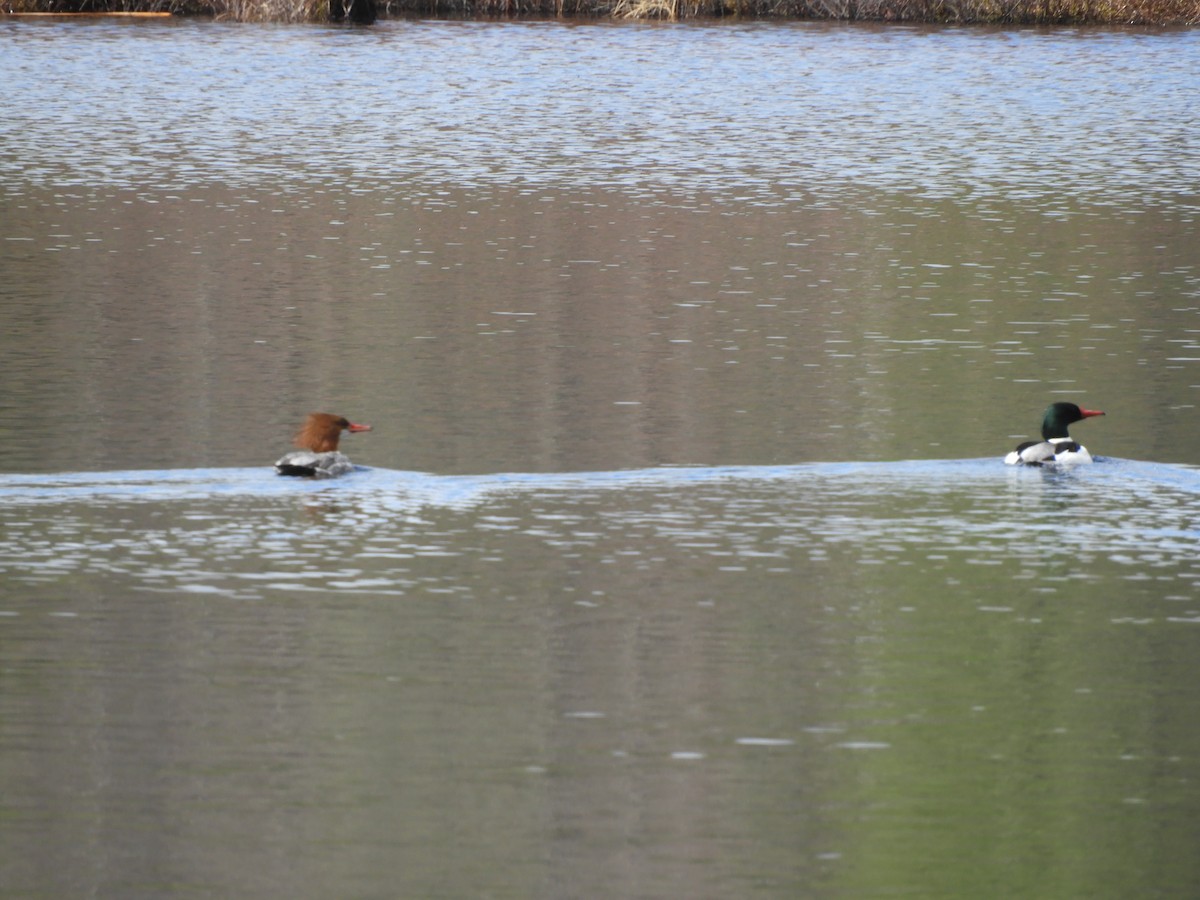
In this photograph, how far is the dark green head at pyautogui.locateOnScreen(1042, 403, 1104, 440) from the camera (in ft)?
39.8

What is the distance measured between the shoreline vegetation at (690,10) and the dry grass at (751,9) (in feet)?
0.07

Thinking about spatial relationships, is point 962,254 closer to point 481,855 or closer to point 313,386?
point 313,386

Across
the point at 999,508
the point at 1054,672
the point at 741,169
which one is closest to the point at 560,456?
the point at 999,508

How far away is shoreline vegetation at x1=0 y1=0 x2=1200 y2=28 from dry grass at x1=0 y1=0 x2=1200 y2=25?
0.02 metres

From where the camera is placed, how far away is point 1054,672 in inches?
340

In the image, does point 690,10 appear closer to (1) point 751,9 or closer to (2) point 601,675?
(1) point 751,9

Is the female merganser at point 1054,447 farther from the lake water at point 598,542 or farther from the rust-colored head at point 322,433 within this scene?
the rust-colored head at point 322,433

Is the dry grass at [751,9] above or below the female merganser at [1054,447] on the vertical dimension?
above

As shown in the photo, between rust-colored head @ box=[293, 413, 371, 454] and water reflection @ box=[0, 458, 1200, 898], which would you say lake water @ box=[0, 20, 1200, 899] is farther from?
rust-colored head @ box=[293, 413, 371, 454]

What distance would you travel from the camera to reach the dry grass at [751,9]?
47.5 metres

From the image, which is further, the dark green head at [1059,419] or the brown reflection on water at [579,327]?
the brown reflection on water at [579,327]

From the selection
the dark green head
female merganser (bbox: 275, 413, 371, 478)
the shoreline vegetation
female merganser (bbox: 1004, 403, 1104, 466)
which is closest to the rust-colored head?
female merganser (bbox: 275, 413, 371, 478)

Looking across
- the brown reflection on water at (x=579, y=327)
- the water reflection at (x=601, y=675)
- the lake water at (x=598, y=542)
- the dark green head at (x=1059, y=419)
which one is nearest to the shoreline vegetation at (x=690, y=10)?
the lake water at (x=598, y=542)

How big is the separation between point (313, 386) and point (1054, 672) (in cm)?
660
